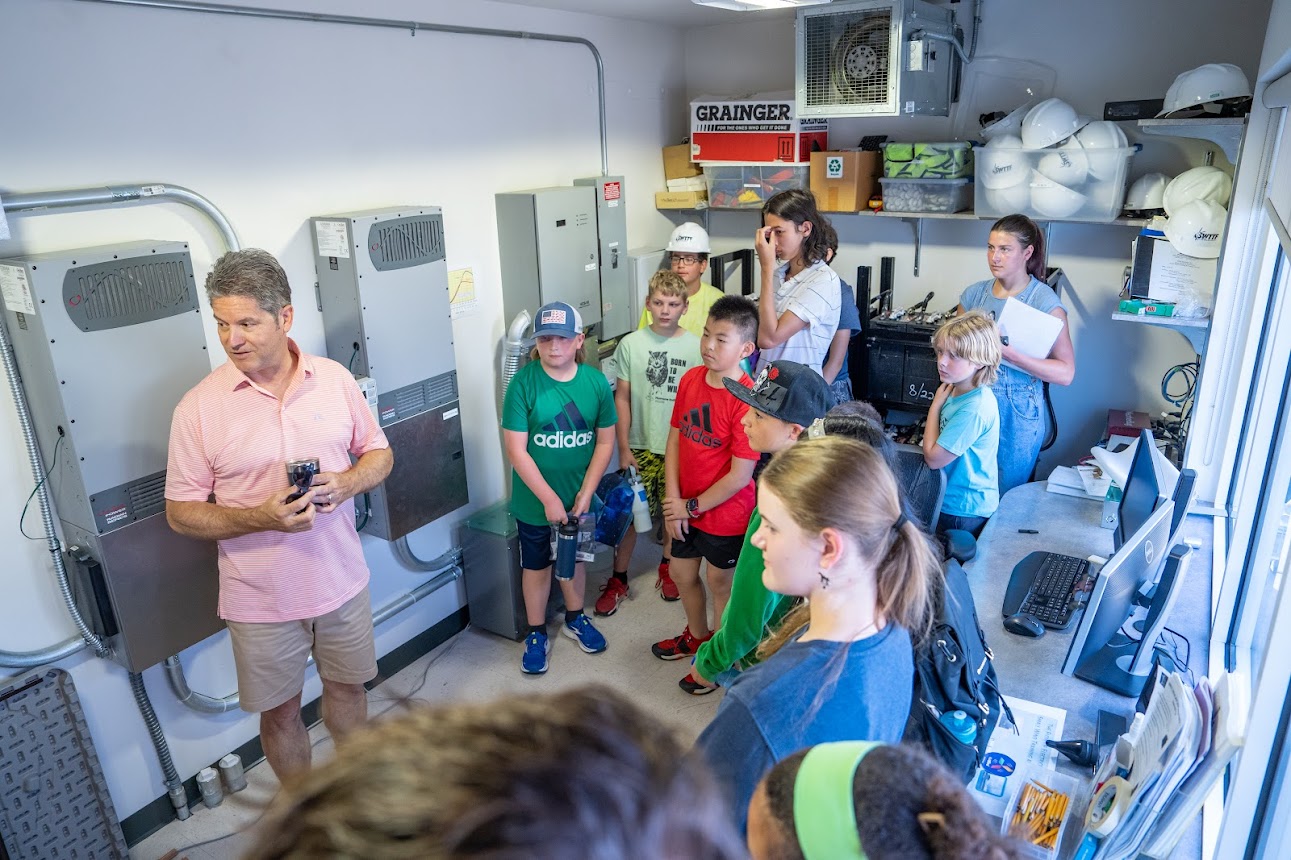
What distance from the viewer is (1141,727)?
1.66 m

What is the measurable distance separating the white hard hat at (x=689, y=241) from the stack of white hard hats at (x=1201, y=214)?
80.0 inches

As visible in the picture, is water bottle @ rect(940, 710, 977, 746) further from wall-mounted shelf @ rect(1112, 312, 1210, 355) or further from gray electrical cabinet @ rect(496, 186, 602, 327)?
gray electrical cabinet @ rect(496, 186, 602, 327)

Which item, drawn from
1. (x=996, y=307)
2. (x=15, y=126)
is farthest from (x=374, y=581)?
(x=996, y=307)

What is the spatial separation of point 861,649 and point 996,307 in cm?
248

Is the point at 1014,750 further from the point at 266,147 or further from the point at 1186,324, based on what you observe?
the point at 266,147

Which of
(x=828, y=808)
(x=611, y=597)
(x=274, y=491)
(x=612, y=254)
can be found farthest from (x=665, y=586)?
(x=828, y=808)

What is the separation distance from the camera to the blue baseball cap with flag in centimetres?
326

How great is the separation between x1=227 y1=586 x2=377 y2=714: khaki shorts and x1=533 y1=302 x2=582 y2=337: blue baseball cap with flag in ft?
3.81

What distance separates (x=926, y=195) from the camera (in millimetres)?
4305

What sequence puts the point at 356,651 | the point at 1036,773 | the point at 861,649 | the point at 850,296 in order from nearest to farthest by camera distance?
the point at 861,649 → the point at 1036,773 → the point at 356,651 → the point at 850,296

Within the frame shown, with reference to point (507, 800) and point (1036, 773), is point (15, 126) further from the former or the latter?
point (1036, 773)

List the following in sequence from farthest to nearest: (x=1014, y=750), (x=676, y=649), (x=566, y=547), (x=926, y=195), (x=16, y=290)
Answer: (x=926, y=195), (x=676, y=649), (x=566, y=547), (x=16, y=290), (x=1014, y=750)

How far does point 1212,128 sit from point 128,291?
3688 mm

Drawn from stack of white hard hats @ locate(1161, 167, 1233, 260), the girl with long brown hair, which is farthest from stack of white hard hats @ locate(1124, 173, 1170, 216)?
the girl with long brown hair
